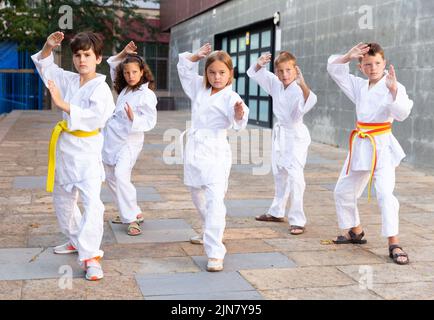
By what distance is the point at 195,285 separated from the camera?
4.28 m

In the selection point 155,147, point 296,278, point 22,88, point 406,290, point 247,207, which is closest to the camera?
point 406,290

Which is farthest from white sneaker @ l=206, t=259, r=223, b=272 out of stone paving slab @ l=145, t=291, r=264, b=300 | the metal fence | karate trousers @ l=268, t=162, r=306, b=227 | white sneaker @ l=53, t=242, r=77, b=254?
the metal fence

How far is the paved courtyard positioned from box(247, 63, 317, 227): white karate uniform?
0.27m

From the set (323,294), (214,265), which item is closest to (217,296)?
(214,265)

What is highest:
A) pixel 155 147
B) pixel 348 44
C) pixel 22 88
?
pixel 348 44

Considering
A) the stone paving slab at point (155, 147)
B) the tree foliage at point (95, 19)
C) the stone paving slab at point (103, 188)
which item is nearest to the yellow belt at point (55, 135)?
the stone paving slab at point (103, 188)

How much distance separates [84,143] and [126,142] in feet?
4.22

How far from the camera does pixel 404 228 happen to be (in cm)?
614

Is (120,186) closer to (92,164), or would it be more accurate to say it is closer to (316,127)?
(92,164)

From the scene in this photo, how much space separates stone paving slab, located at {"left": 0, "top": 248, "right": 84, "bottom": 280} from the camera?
14.6ft

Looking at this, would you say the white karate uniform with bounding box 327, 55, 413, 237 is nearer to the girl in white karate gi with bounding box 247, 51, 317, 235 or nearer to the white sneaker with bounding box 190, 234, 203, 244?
the girl in white karate gi with bounding box 247, 51, 317, 235

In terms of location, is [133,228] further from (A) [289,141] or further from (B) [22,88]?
(B) [22,88]

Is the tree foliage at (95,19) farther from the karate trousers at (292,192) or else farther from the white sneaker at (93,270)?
the white sneaker at (93,270)

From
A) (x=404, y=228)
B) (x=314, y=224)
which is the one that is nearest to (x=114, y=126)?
(x=314, y=224)
